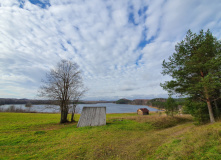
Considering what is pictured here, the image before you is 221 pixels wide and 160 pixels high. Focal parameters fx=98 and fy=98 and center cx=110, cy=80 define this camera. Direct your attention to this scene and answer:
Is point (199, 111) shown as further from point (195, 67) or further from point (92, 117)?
point (92, 117)

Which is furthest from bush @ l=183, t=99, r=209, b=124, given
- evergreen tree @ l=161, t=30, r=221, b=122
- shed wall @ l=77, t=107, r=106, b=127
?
shed wall @ l=77, t=107, r=106, b=127

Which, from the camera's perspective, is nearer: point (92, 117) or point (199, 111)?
point (199, 111)

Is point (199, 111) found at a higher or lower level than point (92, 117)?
higher

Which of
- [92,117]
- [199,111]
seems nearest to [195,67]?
[199,111]

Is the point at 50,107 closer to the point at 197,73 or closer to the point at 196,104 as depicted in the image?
the point at 196,104

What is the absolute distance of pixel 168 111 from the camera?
2145 cm

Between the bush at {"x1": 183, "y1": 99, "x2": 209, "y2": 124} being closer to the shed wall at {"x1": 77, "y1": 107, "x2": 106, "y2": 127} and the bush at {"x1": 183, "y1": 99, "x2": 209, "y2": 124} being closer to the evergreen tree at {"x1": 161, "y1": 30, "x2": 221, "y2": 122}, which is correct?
the evergreen tree at {"x1": 161, "y1": 30, "x2": 221, "y2": 122}

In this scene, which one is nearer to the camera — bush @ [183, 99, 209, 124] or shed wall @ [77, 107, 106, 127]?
bush @ [183, 99, 209, 124]

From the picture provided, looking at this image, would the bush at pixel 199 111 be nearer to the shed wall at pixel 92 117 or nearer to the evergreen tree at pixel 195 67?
the evergreen tree at pixel 195 67

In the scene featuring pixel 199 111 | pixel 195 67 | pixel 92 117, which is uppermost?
pixel 195 67

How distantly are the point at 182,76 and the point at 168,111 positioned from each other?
13315mm

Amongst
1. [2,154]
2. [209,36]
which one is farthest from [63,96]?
[209,36]

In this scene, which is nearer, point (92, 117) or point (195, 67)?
point (195, 67)

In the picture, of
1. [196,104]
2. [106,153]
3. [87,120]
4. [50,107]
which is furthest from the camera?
[50,107]
